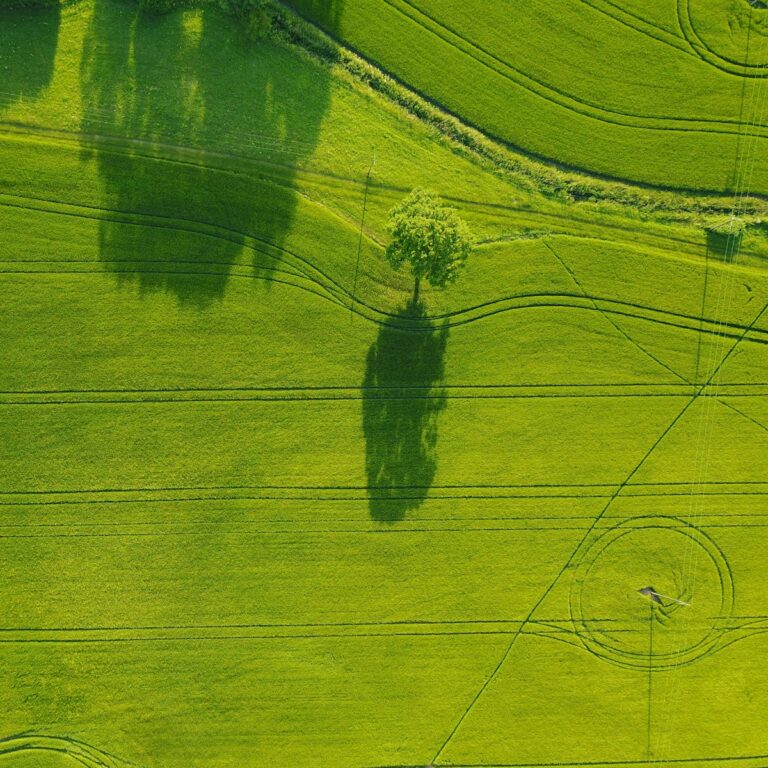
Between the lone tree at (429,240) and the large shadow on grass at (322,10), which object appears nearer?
the lone tree at (429,240)

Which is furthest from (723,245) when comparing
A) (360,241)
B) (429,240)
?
(360,241)

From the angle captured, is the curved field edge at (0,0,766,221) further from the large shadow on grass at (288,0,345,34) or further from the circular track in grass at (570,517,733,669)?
the circular track in grass at (570,517,733,669)

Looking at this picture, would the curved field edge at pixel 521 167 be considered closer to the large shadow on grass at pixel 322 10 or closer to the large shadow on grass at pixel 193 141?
the large shadow on grass at pixel 322 10

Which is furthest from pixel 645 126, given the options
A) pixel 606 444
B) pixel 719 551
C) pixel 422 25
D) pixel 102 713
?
pixel 102 713

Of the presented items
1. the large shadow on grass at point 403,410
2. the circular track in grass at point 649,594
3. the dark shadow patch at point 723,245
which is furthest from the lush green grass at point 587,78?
the circular track in grass at point 649,594

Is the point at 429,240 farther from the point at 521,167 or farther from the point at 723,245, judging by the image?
the point at 723,245

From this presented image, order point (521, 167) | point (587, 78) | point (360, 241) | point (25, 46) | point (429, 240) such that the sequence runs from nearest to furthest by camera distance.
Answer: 1. point (429, 240)
2. point (25, 46)
3. point (360, 241)
4. point (587, 78)
5. point (521, 167)
